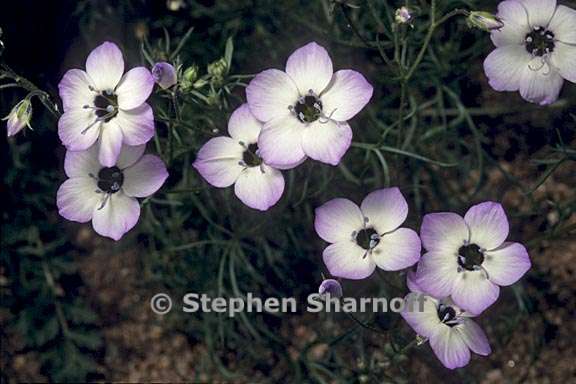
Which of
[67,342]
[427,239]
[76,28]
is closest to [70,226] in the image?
[67,342]

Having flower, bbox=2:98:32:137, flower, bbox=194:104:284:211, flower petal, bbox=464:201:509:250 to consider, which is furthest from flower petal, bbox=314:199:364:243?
flower, bbox=2:98:32:137

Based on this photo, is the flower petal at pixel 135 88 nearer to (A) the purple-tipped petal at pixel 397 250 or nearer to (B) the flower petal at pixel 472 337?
(A) the purple-tipped petal at pixel 397 250

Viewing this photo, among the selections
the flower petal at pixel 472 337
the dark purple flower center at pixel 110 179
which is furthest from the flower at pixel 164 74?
the flower petal at pixel 472 337

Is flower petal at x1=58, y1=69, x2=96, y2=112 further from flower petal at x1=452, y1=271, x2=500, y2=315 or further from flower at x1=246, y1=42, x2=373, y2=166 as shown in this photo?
flower petal at x1=452, y1=271, x2=500, y2=315

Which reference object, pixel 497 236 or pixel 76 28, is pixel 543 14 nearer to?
pixel 497 236

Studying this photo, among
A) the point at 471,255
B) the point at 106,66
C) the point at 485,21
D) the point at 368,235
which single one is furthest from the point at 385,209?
the point at 106,66

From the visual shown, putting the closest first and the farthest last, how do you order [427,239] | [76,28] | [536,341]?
[427,239]
[536,341]
[76,28]
